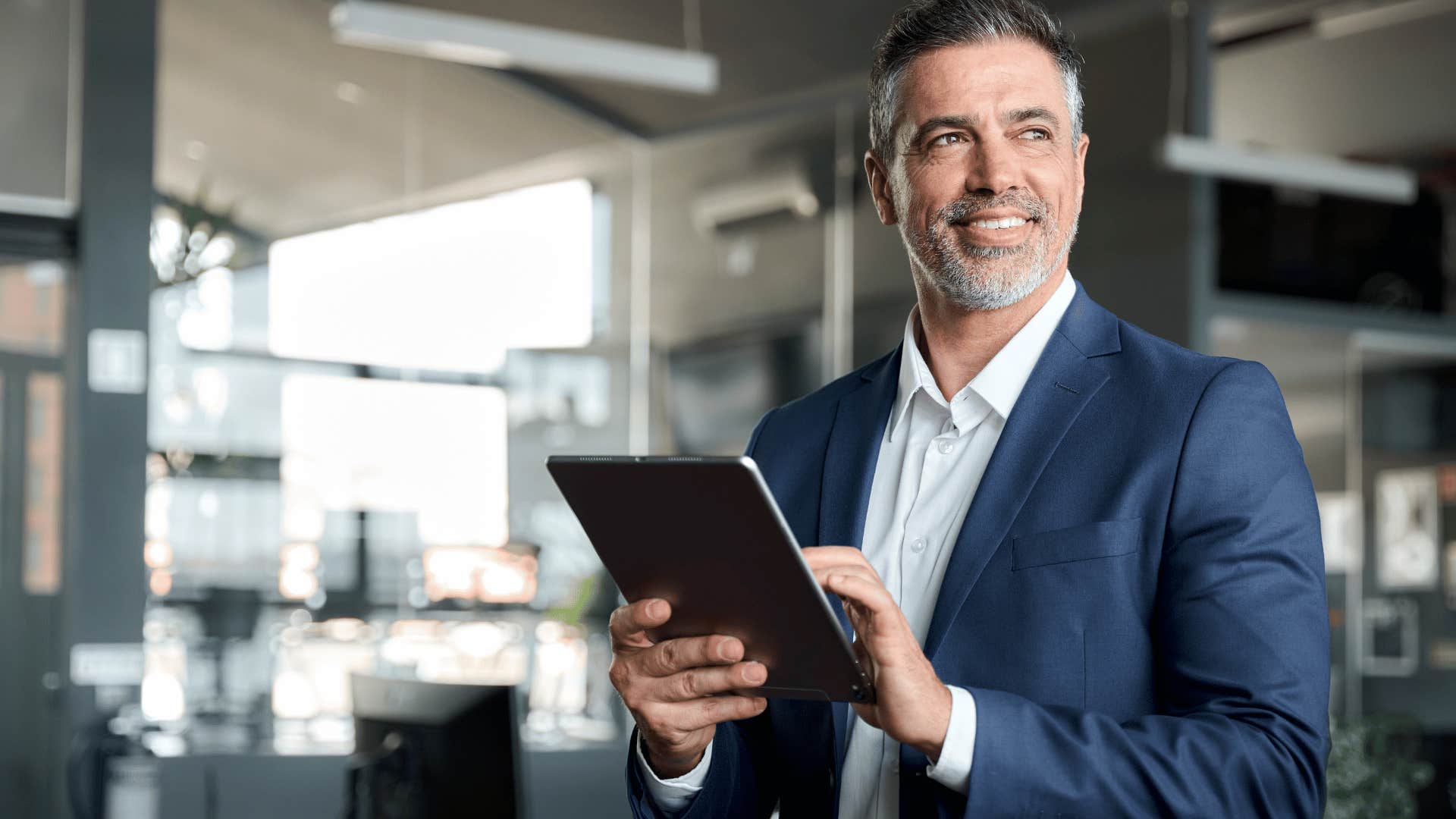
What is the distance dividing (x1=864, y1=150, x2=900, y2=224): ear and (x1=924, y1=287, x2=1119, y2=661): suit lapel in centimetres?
25

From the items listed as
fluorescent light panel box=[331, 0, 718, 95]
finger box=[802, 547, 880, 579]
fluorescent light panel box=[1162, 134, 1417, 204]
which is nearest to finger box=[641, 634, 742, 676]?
finger box=[802, 547, 880, 579]

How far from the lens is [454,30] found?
416 cm

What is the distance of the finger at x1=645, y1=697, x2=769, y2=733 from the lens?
1.30m

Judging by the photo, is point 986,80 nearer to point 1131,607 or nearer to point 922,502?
point 922,502

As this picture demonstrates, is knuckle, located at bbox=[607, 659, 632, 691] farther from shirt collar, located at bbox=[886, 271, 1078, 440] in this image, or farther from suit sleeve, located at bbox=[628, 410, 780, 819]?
shirt collar, located at bbox=[886, 271, 1078, 440]

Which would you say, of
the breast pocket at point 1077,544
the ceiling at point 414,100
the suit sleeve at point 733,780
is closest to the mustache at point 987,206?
the breast pocket at point 1077,544

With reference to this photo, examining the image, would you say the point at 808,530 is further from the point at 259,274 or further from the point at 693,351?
the point at 693,351

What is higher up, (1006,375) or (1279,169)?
(1279,169)

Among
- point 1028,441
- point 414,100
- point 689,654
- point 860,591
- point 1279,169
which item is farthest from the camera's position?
point 414,100

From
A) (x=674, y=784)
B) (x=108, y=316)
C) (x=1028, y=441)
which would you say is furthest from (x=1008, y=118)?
(x=108, y=316)

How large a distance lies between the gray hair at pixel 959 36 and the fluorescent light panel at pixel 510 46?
2.75 m

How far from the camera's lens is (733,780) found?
4.98 ft

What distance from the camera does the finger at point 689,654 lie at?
4.08 feet

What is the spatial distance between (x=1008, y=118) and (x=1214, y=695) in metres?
0.60
